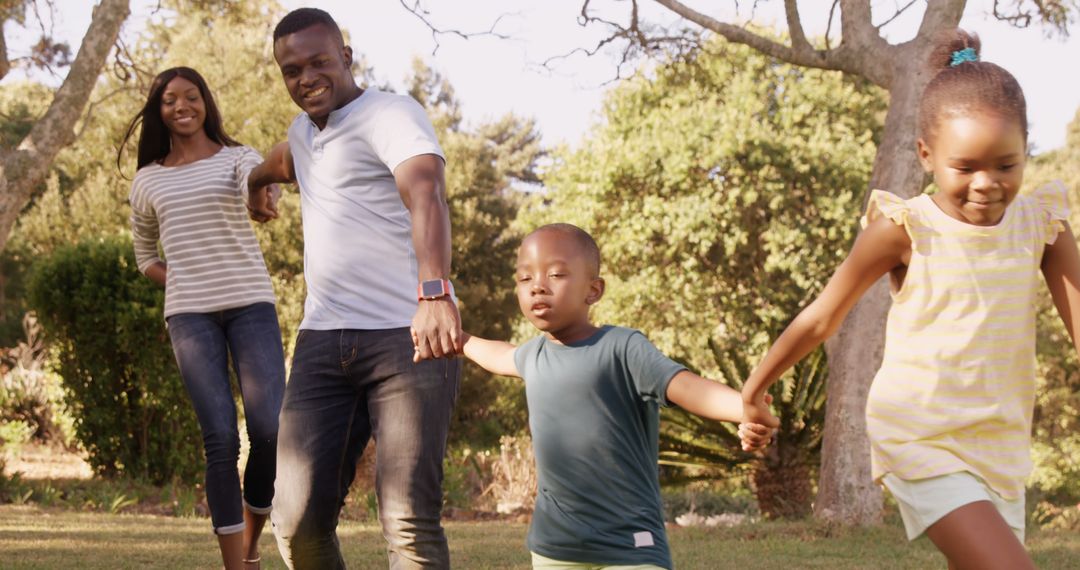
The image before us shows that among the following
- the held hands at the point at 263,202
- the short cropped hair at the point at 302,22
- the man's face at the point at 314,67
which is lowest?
the held hands at the point at 263,202

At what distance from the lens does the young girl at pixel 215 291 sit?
15.2ft

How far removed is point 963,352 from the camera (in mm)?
2801

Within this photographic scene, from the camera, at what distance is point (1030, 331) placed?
2861mm

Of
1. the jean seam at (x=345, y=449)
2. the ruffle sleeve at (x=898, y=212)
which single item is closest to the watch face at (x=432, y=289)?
the jean seam at (x=345, y=449)

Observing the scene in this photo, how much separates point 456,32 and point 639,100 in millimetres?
13490

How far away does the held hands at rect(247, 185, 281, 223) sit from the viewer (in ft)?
15.4

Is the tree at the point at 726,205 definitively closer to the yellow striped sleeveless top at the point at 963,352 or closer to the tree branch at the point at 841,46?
the tree branch at the point at 841,46

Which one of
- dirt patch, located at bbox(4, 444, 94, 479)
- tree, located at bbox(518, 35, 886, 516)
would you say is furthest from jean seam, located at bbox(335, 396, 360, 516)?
tree, located at bbox(518, 35, 886, 516)

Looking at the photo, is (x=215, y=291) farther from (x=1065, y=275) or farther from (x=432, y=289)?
(x=1065, y=275)

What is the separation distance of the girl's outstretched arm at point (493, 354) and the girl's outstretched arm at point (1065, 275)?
1.39m

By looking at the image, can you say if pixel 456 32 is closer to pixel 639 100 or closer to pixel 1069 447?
pixel 639 100

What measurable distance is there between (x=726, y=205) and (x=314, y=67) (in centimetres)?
1677

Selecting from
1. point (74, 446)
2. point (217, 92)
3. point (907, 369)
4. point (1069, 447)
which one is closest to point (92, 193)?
point (217, 92)

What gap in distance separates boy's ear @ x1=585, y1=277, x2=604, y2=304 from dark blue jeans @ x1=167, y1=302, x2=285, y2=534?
1.74 meters
